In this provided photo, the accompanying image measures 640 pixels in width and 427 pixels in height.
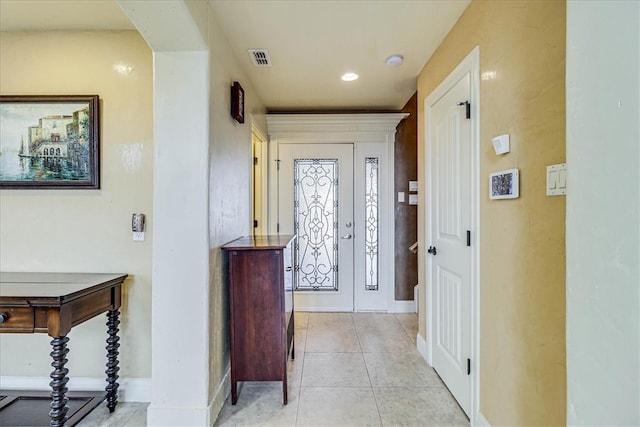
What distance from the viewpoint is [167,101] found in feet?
5.83


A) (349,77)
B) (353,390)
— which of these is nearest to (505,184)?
(353,390)

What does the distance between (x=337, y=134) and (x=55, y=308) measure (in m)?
3.10

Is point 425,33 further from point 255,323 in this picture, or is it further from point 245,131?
point 255,323

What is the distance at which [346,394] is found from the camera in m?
2.13

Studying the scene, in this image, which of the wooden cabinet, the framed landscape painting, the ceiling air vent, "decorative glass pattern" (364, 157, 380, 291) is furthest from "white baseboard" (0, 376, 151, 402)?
"decorative glass pattern" (364, 157, 380, 291)

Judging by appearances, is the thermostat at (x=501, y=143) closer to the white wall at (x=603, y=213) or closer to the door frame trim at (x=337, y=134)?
the white wall at (x=603, y=213)

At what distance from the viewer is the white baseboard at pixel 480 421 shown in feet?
5.41

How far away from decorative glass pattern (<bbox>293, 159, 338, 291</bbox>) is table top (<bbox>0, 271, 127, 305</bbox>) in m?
2.16

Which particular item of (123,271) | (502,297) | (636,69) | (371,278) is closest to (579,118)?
(636,69)

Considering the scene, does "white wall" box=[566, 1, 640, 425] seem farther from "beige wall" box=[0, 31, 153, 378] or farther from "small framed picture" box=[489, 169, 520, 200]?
"beige wall" box=[0, 31, 153, 378]

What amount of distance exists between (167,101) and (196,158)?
360 mm

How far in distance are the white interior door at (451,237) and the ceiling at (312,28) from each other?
0.48 metres

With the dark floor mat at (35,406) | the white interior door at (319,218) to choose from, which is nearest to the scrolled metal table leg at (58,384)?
the dark floor mat at (35,406)

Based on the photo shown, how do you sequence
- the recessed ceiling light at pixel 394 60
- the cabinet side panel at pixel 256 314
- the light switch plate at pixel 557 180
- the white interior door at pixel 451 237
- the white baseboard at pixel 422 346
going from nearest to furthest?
1. the light switch plate at pixel 557 180
2. the white interior door at pixel 451 237
3. the cabinet side panel at pixel 256 314
4. the recessed ceiling light at pixel 394 60
5. the white baseboard at pixel 422 346
